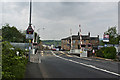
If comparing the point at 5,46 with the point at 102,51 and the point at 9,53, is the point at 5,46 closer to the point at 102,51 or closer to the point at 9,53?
the point at 9,53

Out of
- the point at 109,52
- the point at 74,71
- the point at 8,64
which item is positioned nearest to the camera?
the point at 8,64

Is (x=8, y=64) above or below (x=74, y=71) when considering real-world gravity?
above

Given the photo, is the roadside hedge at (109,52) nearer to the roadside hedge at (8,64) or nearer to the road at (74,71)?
the road at (74,71)

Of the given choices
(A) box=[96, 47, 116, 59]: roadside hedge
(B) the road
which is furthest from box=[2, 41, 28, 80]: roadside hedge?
(A) box=[96, 47, 116, 59]: roadside hedge

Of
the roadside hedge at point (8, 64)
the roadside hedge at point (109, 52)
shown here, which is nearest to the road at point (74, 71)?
the roadside hedge at point (8, 64)

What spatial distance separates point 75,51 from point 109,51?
1620 centimetres

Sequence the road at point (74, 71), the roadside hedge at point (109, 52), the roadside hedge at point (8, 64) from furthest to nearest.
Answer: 1. the roadside hedge at point (109, 52)
2. the road at point (74, 71)
3. the roadside hedge at point (8, 64)

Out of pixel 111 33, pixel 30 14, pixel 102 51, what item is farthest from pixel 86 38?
pixel 30 14

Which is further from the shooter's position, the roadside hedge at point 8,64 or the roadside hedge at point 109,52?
the roadside hedge at point 109,52

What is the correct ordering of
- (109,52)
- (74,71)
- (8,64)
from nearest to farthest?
(8,64), (74,71), (109,52)

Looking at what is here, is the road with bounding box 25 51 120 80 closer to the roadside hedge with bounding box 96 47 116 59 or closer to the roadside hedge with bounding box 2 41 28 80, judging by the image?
the roadside hedge with bounding box 2 41 28 80

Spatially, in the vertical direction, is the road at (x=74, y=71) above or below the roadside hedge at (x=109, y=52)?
below

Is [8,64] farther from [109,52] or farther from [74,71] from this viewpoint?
[109,52]

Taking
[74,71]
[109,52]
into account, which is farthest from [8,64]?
[109,52]
